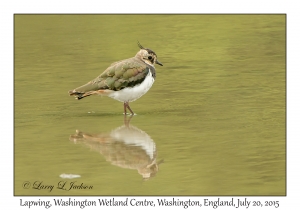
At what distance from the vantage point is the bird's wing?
16172 millimetres

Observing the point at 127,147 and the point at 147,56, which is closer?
the point at 127,147

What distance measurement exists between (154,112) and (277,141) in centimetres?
331

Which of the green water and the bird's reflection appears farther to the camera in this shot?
the bird's reflection

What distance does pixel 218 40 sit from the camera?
24875 millimetres

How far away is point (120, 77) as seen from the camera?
1619 centimetres

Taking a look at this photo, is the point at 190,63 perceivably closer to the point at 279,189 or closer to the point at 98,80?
the point at 98,80

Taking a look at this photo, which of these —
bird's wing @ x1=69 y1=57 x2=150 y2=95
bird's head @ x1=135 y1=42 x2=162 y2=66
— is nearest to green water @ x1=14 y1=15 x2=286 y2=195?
bird's wing @ x1=69 y1=57 x2=150 y2=95

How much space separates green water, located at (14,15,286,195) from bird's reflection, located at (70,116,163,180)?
0.04 meters

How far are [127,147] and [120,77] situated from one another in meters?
2.62

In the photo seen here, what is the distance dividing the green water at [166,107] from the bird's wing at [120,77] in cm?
63

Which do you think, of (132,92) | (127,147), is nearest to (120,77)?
(132,92)

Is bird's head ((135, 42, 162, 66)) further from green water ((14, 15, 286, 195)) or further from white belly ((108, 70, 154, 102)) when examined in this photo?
green water ((14, 15, 286, 195))

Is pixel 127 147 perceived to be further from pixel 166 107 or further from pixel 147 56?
pixel 147 56

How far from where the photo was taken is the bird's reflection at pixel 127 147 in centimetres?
1292
